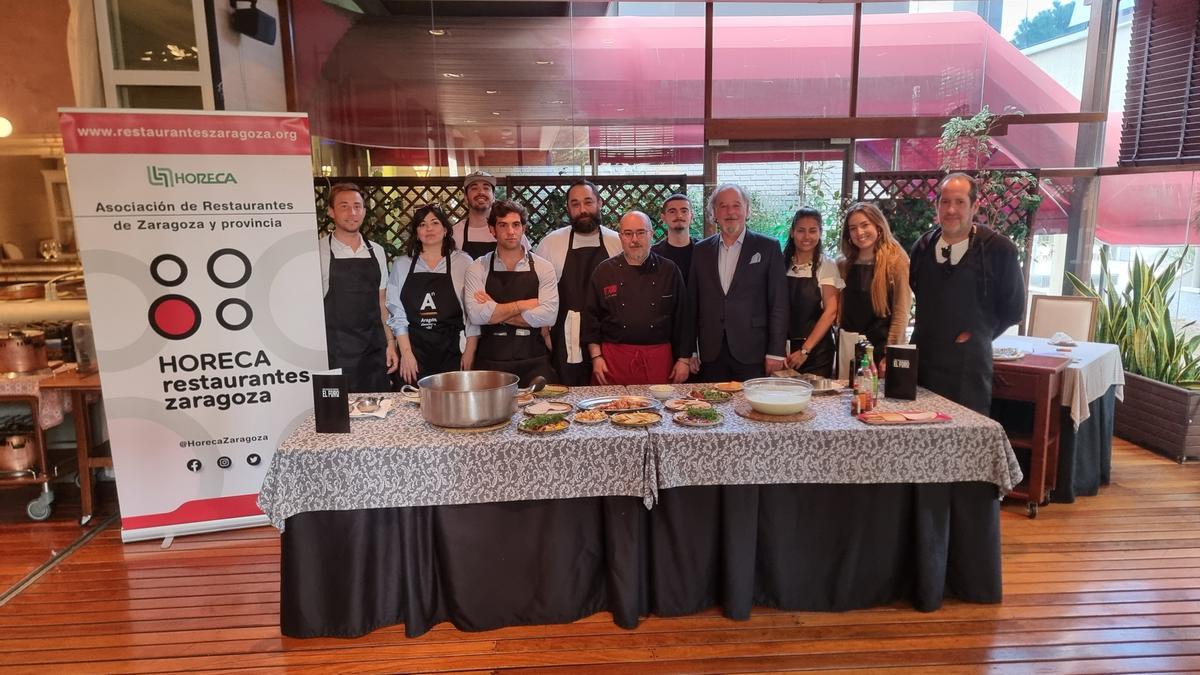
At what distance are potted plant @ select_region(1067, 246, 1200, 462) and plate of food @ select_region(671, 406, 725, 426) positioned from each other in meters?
3.64

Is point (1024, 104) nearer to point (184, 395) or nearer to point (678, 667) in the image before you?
point (678, 667)

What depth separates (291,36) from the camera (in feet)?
16.7

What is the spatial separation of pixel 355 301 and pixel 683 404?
199cm

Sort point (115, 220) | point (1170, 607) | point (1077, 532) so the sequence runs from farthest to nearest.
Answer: point (1077, 532) → point (115, 220) → point (1170, 607)

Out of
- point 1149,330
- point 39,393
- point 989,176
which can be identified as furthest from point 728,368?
point 39,393

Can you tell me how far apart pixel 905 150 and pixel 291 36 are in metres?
5.22

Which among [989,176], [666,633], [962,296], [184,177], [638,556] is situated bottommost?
[666,633]

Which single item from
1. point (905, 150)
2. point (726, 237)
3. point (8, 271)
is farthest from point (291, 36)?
point (905, 150)

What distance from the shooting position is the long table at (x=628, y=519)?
223 centimetres

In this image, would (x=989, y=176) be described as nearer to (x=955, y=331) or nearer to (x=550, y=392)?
(x=955, y=331)

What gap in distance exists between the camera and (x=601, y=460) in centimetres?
227

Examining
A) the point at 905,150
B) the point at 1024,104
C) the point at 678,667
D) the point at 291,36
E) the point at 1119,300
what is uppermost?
the point at 291,36

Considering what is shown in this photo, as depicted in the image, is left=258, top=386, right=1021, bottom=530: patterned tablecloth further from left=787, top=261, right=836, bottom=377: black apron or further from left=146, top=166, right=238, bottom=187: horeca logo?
left=146, top=166, right=238, bottom=187: horeca logo

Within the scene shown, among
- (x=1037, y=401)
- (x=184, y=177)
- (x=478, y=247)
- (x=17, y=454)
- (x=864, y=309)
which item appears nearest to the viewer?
(x=184, y=177)
